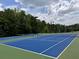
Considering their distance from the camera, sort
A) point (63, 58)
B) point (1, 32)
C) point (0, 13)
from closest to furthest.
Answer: point (63, 58) < point (1, 32) < point (0, 13)

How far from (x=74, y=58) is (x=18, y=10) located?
2593 inches

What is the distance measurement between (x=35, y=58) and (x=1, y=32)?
138 ft

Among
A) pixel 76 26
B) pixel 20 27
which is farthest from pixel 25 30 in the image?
pixel 76 26

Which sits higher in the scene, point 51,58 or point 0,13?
point 0,13

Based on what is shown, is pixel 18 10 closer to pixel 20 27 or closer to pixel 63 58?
pixel 20 27

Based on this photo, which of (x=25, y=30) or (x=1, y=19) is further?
(x=25, y=30)

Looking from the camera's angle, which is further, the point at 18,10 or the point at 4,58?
the point at 18,10

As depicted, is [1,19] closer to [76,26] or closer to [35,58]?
[35,58]

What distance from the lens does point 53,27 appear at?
401ft

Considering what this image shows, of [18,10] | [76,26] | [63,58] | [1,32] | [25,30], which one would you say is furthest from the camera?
[76,26]

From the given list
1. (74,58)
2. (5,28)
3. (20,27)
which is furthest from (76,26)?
(74,58)

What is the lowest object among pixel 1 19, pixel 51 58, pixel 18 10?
pixel 51 58

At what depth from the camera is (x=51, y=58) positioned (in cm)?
1004

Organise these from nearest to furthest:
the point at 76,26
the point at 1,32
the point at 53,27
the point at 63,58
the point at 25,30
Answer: the point at 63,58 → the point at 1,32 → the point at 25,30 → the point at 53,27 → the point at 76,26
